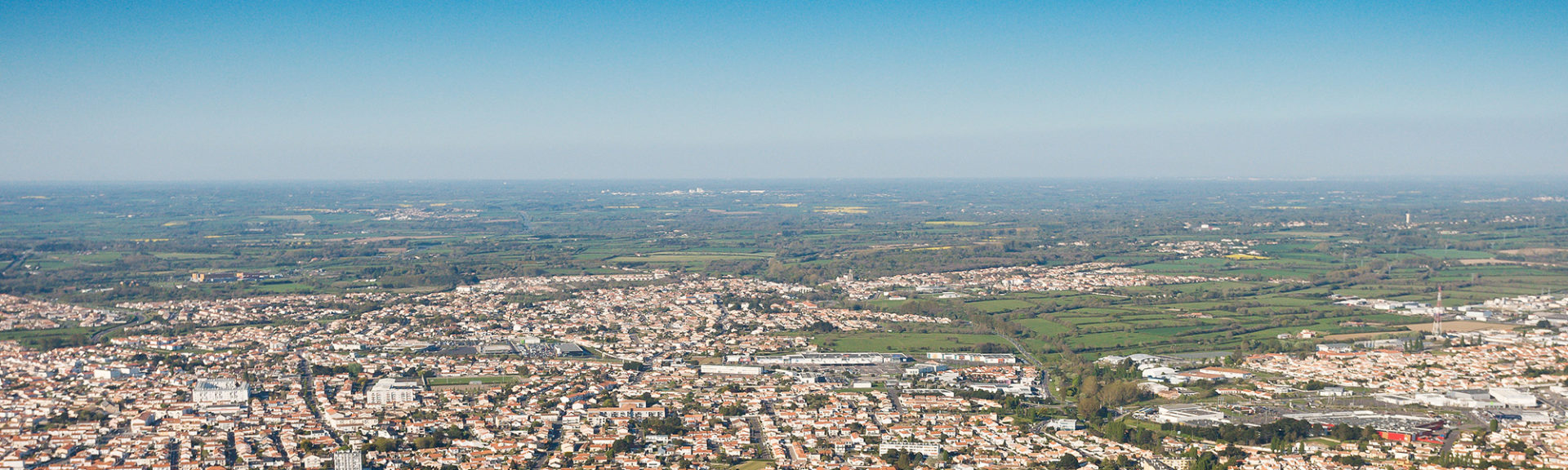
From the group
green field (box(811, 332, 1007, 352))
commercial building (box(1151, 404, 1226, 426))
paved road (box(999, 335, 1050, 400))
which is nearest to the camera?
commercial building (box(1151, 404, 1226, 426))

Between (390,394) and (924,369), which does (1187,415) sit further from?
(390,394)

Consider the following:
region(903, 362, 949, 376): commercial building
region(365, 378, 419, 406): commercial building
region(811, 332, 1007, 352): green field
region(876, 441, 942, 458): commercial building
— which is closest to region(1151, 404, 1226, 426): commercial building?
region(876, 441, 942, 458): commercial building

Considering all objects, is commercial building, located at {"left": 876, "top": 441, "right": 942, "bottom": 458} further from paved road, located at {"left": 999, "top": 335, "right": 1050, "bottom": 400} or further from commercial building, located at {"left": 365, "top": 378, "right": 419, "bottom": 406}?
commercial building, located at {"left": 365, "top": 378, "right": 419, "bottom": 406}

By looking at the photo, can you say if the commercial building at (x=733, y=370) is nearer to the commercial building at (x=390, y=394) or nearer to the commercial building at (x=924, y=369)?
the commercial building at (x=924, y=369)

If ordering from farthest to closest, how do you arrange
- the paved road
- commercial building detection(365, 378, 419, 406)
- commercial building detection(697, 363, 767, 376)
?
1. commercial building detection(697, 363, 767, 376)
2. the paved road
3. commercial building detection(365, 378, 419, 406)

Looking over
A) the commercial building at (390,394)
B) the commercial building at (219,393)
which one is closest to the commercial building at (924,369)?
the commercial building at (390,394)

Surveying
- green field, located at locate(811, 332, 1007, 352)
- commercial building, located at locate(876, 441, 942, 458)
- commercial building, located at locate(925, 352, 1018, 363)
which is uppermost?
commercial building, located at locate(876, 441, 942, 458)

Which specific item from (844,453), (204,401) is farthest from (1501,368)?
(204,401)

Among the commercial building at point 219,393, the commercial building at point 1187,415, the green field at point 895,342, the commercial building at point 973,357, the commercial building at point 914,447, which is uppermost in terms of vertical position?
the commercial building at point 219,393

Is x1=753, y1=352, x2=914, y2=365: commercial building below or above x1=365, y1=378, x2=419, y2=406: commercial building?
below

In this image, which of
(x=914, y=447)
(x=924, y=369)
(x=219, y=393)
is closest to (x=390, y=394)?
(x=219, y=393)

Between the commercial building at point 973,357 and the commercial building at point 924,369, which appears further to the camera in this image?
the commercial building at point 973,357
